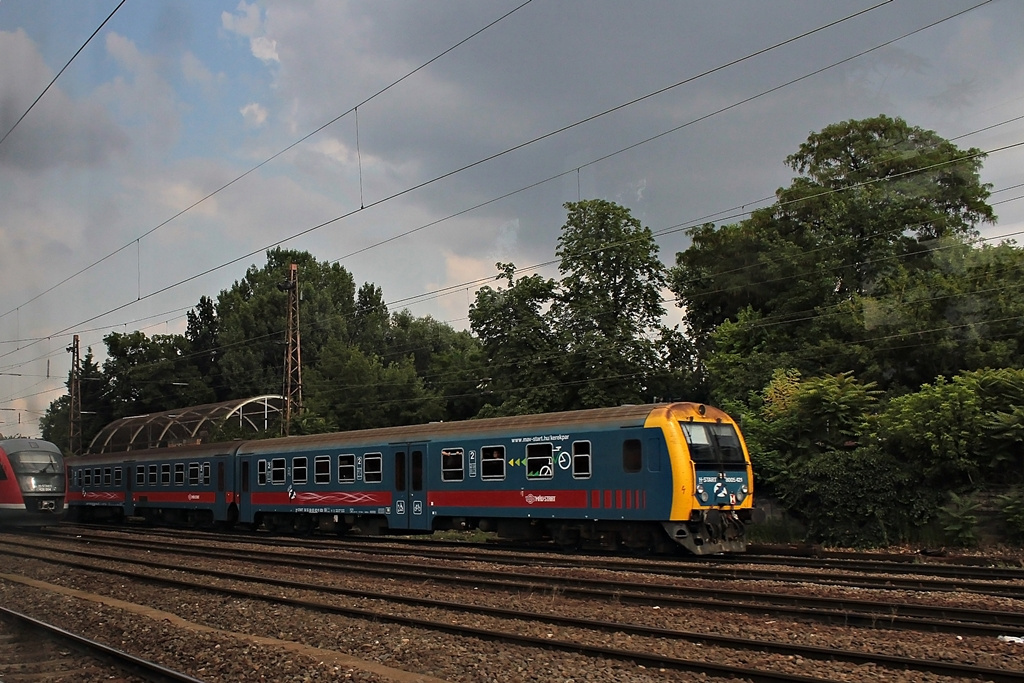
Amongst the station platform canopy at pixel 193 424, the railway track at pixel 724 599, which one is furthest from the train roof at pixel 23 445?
the railway track at pixel 724 599

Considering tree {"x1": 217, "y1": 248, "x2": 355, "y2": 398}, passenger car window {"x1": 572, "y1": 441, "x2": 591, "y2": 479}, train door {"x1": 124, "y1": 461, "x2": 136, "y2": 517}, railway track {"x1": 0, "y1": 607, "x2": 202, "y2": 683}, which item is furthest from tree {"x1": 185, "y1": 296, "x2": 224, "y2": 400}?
railway track {"x1": 0, "y1": 607, "x2": 202, "y2": 683}

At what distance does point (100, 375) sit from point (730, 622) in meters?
54.3

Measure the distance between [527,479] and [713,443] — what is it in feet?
13.5

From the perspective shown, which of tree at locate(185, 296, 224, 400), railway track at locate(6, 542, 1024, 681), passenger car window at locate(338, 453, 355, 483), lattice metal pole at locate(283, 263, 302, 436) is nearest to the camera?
railway track at locate(6, 542, 1024, 681)

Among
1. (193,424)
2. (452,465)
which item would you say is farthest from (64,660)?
(193,424)

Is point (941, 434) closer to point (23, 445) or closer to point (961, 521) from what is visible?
point (961, 521)

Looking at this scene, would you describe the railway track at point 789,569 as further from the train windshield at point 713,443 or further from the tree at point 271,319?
the tree at point 271,319

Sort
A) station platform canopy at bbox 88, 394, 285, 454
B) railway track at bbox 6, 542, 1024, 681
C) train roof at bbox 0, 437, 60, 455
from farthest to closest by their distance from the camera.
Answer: station platform canopy at bbox 88, 394, 285, 454, train roof at bbox 0, 437, 60, 455, railway track at bbox 6, 542, 1024, 681

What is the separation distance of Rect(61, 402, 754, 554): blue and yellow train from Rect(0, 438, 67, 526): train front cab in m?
6.66

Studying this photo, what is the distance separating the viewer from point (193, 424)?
47500 mm

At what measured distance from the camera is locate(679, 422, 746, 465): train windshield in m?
18.1

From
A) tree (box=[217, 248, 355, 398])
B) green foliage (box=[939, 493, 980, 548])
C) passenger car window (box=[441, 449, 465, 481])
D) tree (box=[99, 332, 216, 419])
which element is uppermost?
tree (box=[217, 248, 355, 398])

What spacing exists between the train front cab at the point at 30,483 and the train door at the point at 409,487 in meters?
15.1

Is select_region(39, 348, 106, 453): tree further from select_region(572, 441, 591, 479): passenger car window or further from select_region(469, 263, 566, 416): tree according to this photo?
select_region(572, 441, 591, 479): passenger car window
